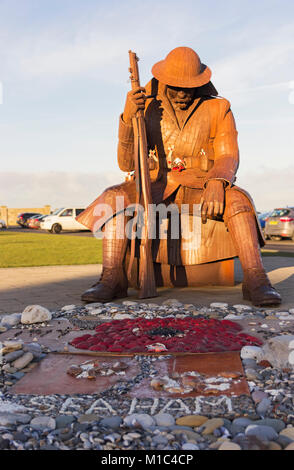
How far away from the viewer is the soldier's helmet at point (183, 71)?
520 cm

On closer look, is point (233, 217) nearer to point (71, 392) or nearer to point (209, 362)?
point (209, 362)

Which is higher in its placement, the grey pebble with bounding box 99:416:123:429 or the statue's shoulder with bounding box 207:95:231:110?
the statue's shoulder with bounding box 207:95:231:110

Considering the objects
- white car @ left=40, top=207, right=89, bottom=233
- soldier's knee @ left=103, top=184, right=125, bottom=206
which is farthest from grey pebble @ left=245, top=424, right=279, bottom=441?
white car @ left=40, top=207, right=89, bottom=233

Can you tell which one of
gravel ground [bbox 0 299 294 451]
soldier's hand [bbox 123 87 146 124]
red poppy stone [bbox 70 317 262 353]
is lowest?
gravel ground [bbox 0 299 294 451]

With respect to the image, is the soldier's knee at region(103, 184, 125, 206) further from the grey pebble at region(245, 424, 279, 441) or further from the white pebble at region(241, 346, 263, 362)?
the grey pebble at region(245, 424, 279, 441)

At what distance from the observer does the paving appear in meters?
4.77

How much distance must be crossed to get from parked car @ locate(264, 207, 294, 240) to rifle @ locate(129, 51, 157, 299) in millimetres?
13774

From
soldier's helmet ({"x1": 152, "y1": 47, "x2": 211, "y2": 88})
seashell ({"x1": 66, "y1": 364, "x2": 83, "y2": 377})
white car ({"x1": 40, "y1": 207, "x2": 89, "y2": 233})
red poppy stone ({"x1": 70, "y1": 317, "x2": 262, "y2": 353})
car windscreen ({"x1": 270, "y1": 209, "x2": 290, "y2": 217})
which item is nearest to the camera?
seashell ({"x1": 66, "y1": 364, "x2": 83, "y2": 377})

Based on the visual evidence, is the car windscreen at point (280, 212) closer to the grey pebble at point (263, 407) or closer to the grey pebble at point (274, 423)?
the grey pebble at point (263, 407)

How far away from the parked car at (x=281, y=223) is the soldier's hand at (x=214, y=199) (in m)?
13.8

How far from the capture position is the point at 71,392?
224cm

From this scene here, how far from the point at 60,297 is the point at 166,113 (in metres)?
2.32

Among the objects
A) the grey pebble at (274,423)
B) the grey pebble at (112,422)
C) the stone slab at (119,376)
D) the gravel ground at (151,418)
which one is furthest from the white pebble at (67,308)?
the grey pebble at (274,423)

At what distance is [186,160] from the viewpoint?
5.45 m
